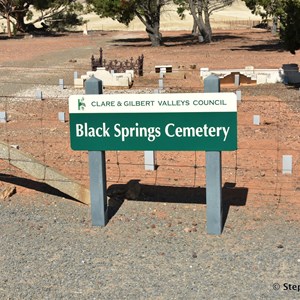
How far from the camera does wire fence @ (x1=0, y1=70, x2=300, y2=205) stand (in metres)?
9.93

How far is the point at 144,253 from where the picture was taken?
24.2 ft

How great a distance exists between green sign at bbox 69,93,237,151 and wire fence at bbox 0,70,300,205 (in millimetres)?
1455

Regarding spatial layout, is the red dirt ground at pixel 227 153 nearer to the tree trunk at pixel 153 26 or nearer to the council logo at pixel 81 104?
the council logo at pixel 81 104

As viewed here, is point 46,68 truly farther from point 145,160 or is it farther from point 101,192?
point 101,192

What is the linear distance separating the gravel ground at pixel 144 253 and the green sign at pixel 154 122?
999 mm

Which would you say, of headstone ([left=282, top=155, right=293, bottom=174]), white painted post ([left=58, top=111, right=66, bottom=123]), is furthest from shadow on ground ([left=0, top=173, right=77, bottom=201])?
white painted post ([left=58, top=111, right=66, bottom=123])

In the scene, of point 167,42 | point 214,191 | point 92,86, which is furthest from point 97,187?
point 167,42

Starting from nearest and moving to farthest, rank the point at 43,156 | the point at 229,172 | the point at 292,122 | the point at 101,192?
1. the point at 101,192
2. the point at 229,172
3. the point at 43,156
4. the point at 292,122

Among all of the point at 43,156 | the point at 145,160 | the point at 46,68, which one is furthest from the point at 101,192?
the point at 46,68

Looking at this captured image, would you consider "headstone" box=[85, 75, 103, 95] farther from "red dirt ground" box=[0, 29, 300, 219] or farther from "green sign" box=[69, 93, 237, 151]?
"red dirt ground" box=[0, 29, 300, 219]

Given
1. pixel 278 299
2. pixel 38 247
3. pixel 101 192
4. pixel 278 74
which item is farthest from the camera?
pixel 278 74

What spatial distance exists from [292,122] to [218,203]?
8078 millimetres

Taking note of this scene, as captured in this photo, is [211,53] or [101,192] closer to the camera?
[101,192]

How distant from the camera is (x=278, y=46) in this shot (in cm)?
4731
